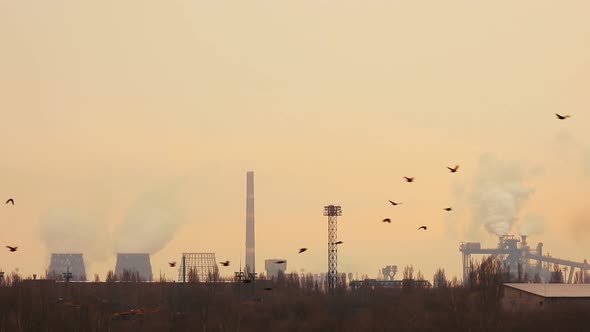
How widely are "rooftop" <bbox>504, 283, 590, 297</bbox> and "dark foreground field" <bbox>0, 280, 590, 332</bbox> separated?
8.87 ft

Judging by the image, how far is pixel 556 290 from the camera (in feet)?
286

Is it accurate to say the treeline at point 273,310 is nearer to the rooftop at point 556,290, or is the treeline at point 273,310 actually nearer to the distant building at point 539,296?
the distant building at point 539,296

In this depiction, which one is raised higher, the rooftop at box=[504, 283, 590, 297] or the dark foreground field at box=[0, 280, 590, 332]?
the rooftop at box=[504, 283, 590, 297]

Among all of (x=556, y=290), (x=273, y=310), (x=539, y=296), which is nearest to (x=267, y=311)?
(x=273, y=310)

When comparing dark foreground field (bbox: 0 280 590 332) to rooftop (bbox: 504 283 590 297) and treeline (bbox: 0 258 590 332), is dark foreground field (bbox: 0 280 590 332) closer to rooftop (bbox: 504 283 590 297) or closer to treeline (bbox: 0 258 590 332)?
treeline (bbox: 0 258 590 332)

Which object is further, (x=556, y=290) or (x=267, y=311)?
(x=267, y=311)

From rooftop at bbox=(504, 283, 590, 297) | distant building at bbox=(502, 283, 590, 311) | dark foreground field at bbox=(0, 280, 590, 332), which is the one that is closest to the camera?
dark foreground field at bbox=(0, 280, 590, 332)

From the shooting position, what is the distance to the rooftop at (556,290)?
83.2 metres

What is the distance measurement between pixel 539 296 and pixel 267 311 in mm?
27635

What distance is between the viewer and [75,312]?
7925 centimetres

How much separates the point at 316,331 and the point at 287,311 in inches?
689

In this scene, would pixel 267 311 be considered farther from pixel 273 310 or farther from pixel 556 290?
pixel 556 290

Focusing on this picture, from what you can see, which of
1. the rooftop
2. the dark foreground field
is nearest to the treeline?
the dark foreground field

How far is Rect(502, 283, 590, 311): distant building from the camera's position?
265 feet
